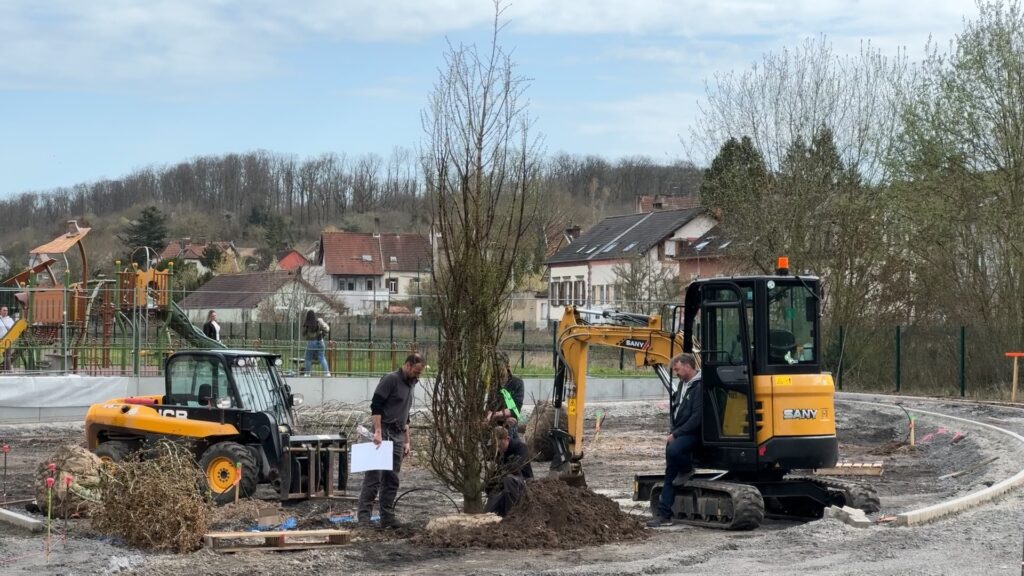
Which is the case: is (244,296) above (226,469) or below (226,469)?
above

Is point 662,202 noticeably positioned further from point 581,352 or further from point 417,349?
point 581,352

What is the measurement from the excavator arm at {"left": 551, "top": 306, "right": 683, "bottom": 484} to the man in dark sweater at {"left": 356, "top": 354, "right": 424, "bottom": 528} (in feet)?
8.31

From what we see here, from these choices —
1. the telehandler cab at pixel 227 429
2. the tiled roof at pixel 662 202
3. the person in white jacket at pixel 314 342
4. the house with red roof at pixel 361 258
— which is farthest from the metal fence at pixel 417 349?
the house with red roof at pixel 361 258

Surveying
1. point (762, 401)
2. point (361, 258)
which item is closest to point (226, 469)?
point (762, 401)

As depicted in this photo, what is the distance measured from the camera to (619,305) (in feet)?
116

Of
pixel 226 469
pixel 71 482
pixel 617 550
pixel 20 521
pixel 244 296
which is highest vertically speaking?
pixel 244 296

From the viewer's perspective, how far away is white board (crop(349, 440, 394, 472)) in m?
11.5

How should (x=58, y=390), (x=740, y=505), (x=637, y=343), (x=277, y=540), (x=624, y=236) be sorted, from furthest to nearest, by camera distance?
(x=624, y=236), (x=58, y=390), (x=637, y=343), (x=740, y=505), (x=277, y=540)

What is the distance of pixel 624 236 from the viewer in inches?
2562

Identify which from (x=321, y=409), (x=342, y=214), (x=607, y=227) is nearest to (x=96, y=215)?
(x=342, y=214)

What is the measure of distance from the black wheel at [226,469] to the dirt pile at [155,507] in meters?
2.20

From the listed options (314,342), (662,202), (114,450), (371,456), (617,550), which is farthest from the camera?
(662,202)

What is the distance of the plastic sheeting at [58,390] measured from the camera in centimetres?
2438

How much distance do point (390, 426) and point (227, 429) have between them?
2.65 metres
